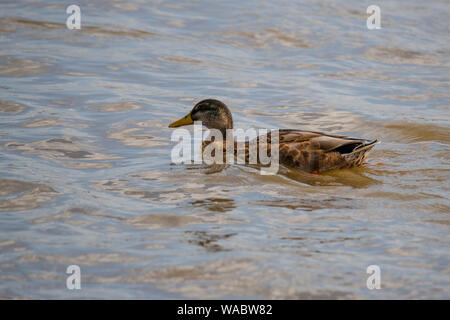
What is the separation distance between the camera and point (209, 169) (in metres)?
8.25

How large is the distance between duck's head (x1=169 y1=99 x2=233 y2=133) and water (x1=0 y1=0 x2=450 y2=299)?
0.48 metres

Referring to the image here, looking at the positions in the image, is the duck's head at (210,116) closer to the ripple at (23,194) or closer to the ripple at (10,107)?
the ripple at (23,194)

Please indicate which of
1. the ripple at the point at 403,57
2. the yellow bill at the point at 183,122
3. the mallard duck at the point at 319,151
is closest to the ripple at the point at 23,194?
the yellow bill at the point at 183,122

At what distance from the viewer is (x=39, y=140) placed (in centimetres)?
896

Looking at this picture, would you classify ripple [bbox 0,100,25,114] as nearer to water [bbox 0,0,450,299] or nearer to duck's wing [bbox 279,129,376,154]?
water [bbox 0,0,450,299]

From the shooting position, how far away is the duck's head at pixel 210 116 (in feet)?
29.6

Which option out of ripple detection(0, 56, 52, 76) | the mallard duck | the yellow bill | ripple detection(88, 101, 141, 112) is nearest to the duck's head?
the yellow bill

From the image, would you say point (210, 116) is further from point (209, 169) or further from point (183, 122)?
point (209, 169)

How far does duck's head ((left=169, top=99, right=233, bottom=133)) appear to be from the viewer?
902 centimetres

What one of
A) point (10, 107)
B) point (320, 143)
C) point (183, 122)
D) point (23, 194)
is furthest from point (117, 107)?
point (23, 194)

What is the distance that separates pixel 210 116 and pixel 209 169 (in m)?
1.07
